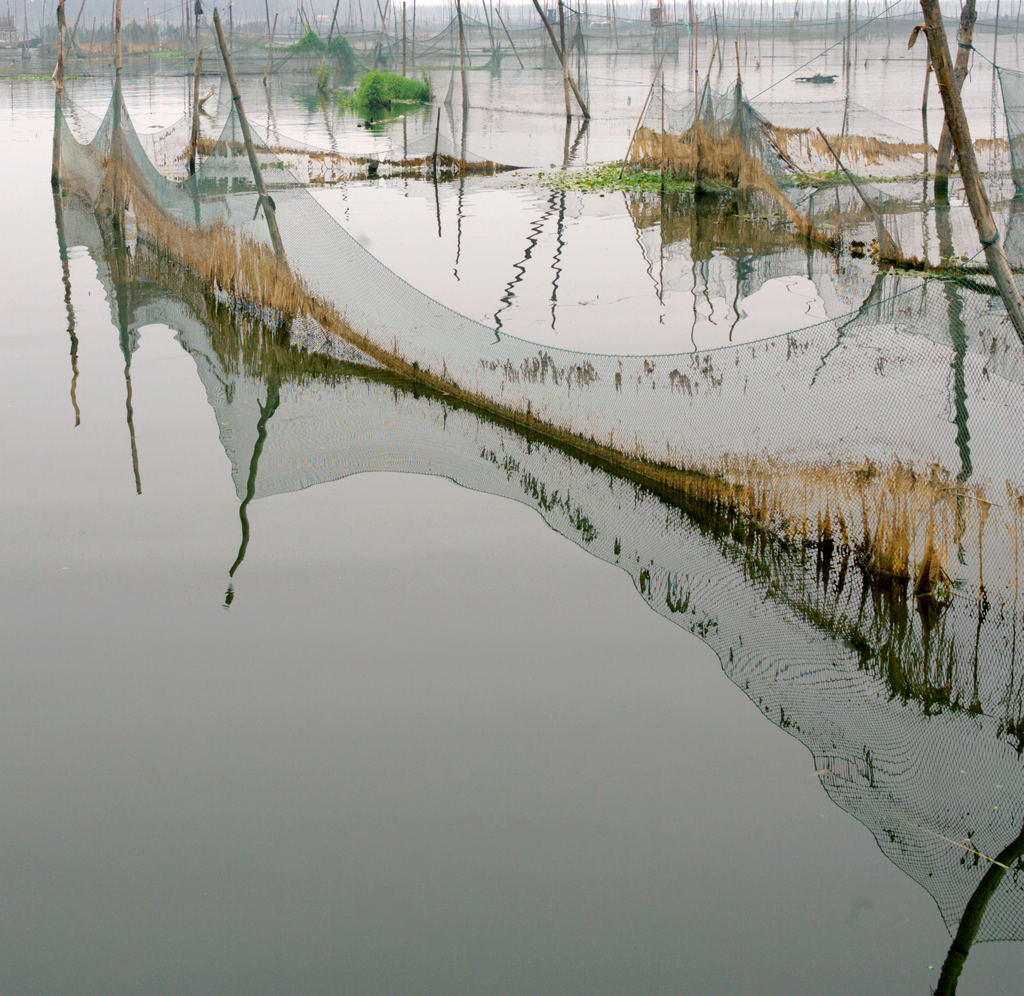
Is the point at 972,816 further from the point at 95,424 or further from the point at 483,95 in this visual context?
the point at 483,95

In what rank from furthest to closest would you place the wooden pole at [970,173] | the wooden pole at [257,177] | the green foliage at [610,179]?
the green foliage at [610,179] → the wooden pole at [257,177] → the wooden pole at [970,173]

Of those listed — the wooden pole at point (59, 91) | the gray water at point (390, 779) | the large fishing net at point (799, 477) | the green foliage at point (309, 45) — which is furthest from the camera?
the green foliage at point (309, 45)

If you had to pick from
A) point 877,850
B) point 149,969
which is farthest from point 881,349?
point 149,969

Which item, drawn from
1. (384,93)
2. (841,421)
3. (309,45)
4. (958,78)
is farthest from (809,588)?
(309,45)

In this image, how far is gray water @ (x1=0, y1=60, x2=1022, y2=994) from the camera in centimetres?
278

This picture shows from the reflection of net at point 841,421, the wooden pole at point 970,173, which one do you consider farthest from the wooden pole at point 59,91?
the wooden pole at point 970,173

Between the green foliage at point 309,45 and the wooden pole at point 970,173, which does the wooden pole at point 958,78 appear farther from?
the green foliage at point 309,45

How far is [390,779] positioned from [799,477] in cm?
222

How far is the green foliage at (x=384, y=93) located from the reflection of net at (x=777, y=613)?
22508mm

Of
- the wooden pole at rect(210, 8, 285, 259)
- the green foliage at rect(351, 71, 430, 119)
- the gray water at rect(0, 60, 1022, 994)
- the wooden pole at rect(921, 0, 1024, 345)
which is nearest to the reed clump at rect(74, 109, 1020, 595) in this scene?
the gray water at rect(0, 60, 1022, 994)

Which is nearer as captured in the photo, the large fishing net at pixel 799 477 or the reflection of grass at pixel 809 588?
the large fishing net at pixel 799 477

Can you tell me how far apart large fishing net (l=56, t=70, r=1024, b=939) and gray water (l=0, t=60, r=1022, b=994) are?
0.50ft

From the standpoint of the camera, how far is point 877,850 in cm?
310

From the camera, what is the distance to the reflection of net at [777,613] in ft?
10.6
